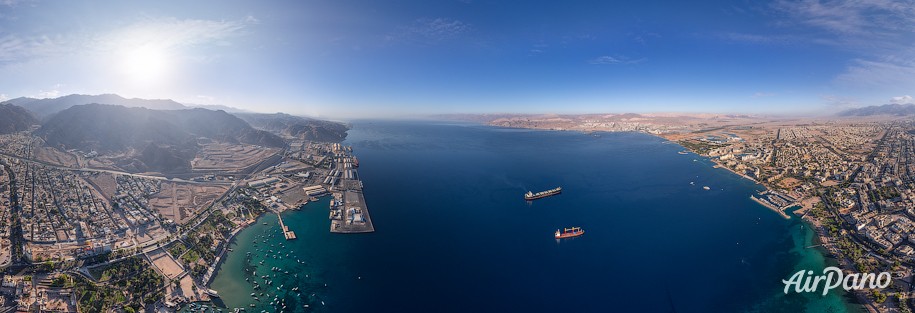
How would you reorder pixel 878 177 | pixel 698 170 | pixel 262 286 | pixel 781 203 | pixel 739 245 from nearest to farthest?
pixel 262 286, pixel 739 245, pixel 781 203, pixel 878 177, pixel 698 170

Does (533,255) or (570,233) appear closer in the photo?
(533,255)

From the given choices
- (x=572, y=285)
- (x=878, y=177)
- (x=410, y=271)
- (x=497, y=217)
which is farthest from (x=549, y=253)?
(x=878, y=177)

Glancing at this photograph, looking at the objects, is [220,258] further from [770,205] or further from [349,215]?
[770,205]

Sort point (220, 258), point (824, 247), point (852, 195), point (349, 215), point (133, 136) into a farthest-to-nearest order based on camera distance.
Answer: point (133, 136) → point (852, 195) → point (349, 215) → point (824, 247) → point (220, 258)

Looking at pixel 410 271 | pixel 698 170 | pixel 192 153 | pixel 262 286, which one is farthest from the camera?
pixel 192 153

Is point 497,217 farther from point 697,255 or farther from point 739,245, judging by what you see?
point 739,245

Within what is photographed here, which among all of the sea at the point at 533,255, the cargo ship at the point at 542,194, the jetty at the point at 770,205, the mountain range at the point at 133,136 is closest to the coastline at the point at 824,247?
the jetty at the point at 770,205

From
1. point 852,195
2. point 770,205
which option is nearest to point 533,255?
point 770,205
